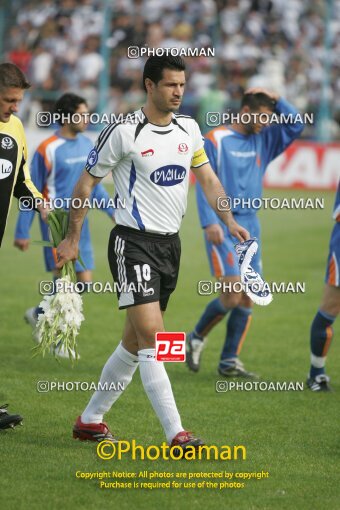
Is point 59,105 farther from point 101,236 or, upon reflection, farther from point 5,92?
point 101,236

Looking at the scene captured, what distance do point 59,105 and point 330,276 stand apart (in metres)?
3.18

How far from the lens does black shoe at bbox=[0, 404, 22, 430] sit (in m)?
6.75

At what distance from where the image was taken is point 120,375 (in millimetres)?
6418

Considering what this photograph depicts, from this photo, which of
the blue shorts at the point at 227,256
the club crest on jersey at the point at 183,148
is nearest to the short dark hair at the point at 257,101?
the blue shorts at the point at 227,256

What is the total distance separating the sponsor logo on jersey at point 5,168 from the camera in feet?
22.0

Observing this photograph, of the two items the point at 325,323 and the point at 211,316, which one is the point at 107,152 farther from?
the point at 211,316

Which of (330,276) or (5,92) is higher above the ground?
(5,92)

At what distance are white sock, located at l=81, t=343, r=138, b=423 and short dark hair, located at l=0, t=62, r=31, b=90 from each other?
5.97 feet

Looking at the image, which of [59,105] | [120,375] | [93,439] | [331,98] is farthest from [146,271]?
[331,98]

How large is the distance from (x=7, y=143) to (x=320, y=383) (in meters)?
3.41

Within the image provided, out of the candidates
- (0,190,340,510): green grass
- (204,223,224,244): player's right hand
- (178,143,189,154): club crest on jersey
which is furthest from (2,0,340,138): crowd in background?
(178,143,189,154): club crest on jersey

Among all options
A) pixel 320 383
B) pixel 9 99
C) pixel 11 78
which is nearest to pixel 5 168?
pixel 9 99

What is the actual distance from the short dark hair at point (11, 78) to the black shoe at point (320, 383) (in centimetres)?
356

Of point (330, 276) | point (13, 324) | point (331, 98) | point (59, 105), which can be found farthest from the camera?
point (331, 98)
